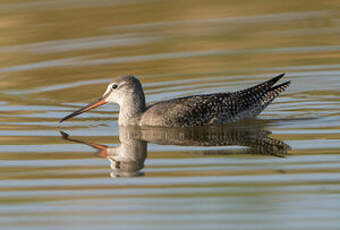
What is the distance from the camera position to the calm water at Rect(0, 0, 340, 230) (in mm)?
8695

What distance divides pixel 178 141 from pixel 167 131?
0.72m

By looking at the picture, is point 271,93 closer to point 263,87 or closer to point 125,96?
point 263,87

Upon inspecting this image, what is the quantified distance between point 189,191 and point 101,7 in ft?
44.6

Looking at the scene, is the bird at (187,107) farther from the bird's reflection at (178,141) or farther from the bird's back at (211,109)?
the bird's reflection at (178,141)

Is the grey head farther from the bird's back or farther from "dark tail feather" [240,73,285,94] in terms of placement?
"dark tail feather" [240,73,285,94]

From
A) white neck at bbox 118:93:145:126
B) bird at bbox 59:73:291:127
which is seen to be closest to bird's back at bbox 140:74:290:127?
bird at bbox 59:73:291:127

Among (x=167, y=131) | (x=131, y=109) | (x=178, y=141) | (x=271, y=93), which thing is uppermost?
(x=271, y=93)

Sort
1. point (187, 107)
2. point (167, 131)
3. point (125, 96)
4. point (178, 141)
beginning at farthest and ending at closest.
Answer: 1. point (125, 96)
2. point (187, 107)
3. point (167, 131)
4. point (178, 141)

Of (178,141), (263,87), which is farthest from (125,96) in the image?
(263,87)

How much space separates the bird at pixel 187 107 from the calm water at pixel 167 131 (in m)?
0.21

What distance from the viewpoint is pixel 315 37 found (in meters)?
18.3

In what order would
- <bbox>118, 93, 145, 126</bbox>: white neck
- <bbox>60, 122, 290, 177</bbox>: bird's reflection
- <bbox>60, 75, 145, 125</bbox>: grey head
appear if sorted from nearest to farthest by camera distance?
1. <bbox>60, 122, 290, 177</bbox>: bird's reflection
2. <bbox>118, 93, 145, 126</bbox>: white neck
3. <bbox>60, 75, 145, 125</bbox>: grey head

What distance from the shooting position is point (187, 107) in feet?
41.7

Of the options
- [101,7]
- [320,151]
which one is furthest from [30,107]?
[101,7]
